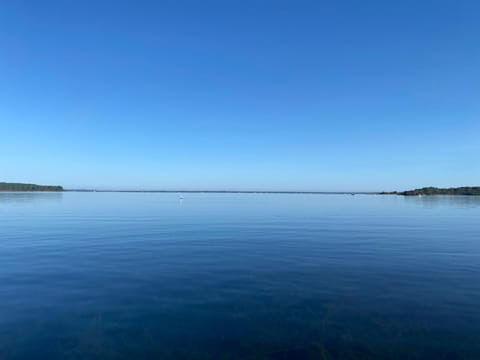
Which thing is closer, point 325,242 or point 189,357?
point 189,357

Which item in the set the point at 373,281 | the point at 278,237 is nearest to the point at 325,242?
the point at 278,237

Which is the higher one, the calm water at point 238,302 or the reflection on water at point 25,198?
the reflection on water at point 25,198

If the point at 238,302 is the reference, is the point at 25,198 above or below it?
above

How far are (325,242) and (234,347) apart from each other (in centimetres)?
1780

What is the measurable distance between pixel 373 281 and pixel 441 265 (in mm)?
6136

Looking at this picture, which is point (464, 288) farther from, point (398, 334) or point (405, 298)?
point (398, 334)

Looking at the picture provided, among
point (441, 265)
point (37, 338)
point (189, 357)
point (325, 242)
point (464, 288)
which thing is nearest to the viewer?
point (189, 357)

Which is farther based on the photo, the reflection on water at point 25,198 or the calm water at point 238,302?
the reflection on water at point 25,198

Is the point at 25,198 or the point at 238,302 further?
the point at 25,198

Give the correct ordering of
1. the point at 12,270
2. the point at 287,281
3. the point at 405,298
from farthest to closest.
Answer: the point at 12,270
the point at 287,281
the point at 405,298

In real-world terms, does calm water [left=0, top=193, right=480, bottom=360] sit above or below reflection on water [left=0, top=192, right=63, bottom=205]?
below

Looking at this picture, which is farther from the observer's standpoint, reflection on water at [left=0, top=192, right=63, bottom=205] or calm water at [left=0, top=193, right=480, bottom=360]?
reflection on water at [left=0, top=192, right=63, bottom=205]

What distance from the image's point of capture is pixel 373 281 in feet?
46.1

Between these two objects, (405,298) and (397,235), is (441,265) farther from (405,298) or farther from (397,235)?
(397,235)
